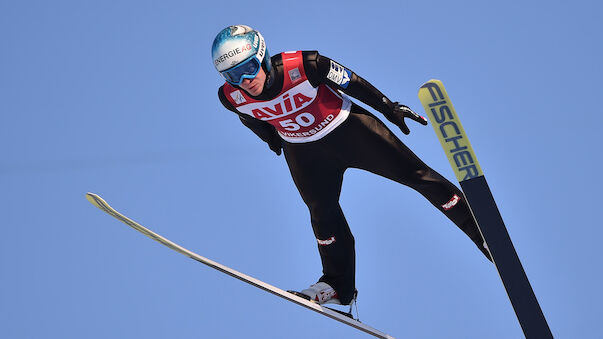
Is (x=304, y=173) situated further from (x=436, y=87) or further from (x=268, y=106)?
(x=436, y=87)

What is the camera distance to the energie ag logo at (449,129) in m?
5.01

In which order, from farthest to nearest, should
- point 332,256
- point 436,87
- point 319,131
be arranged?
point 332,256
point 319,131
point 436,87

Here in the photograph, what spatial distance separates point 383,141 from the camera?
17.8 feet

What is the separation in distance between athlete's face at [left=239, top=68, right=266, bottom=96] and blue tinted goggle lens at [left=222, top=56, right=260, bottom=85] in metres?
0.03

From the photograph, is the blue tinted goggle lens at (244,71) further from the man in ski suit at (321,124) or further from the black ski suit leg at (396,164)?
the black ski suit leg at (396,164)

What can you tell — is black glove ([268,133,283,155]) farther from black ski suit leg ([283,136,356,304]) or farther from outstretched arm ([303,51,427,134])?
outstretched arm ([303,51,427,134])

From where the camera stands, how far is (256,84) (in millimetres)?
5102

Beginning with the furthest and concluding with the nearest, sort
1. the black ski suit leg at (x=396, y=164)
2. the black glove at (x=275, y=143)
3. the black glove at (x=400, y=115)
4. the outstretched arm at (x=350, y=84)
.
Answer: the black glove at (x=275, y=143)
the black ski suit leg at (x=396, y=164)
the black glove at (x=400, y=115)
the outstretched arm at (x=350, y=84)

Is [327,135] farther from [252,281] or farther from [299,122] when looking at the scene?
[252,281]

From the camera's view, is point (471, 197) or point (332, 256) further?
point (332, 256)

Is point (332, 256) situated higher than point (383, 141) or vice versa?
point (383, 141)

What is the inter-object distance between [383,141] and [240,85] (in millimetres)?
845

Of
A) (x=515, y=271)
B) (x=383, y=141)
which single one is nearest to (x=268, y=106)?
(x=383, y=141)

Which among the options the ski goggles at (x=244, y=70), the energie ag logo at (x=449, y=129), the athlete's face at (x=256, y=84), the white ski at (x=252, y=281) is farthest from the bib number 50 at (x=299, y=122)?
the white ski at (x=252, y=281)
